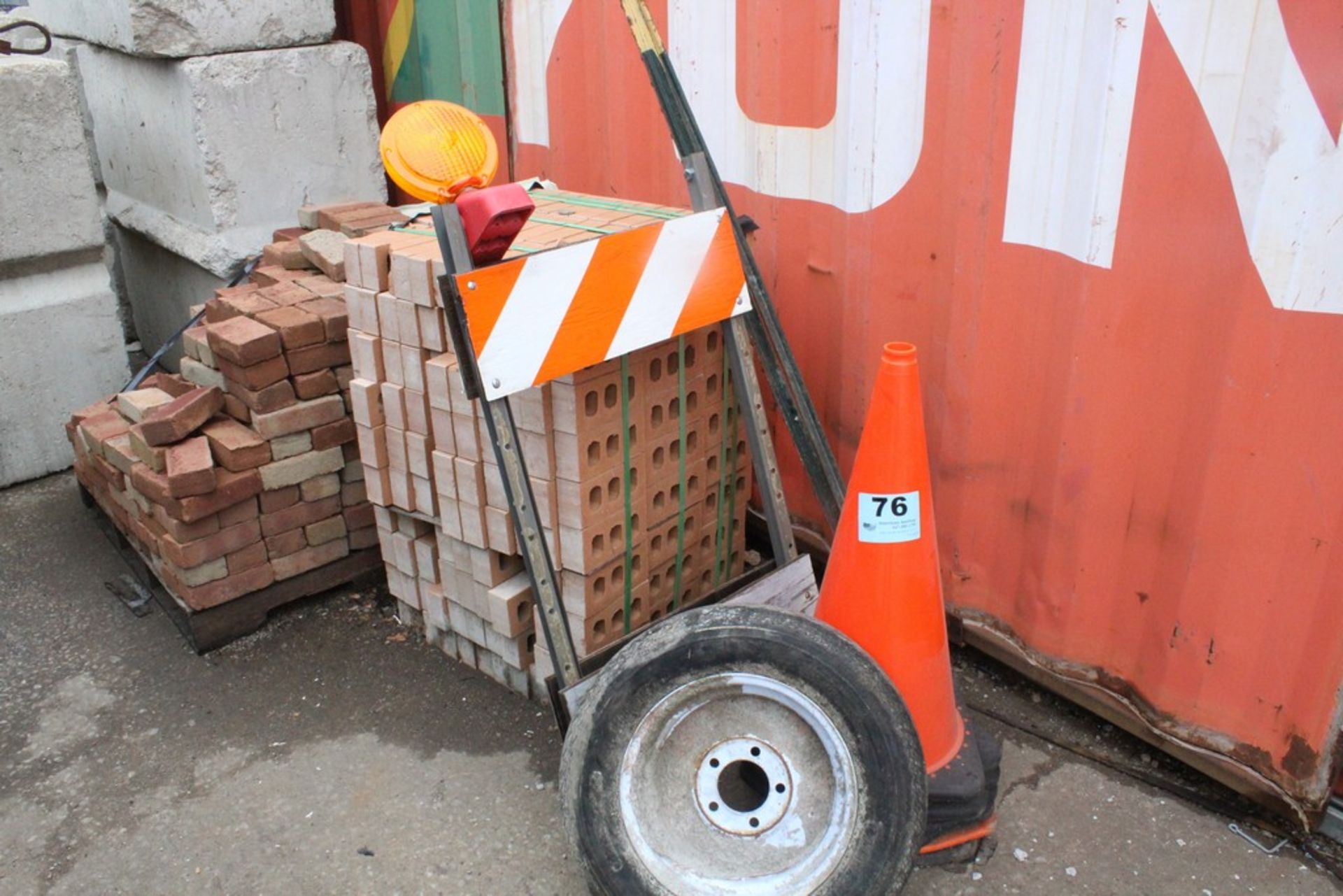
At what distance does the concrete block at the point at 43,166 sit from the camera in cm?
497

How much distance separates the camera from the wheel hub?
108 inches

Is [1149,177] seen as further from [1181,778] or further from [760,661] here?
[1181,778]

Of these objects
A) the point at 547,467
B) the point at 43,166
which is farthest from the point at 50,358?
the point at 547,467

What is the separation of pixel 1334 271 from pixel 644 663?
1.94 metres

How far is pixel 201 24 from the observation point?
5059mm

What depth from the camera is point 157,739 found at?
3.64m

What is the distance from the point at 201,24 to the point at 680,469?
3454 mm

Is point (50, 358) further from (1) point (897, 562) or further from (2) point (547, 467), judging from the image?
(1) point (897, 562)

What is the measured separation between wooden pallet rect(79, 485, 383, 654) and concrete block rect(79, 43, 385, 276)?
173cm

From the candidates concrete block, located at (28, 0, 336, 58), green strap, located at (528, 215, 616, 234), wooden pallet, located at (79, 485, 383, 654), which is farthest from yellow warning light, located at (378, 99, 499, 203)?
concrete block, located at (28, 0, 336, 58)

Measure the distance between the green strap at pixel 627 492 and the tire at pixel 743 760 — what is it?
27.4 inches

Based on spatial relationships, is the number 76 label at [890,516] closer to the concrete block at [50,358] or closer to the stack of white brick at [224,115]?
the stack of white brick at [224,115]

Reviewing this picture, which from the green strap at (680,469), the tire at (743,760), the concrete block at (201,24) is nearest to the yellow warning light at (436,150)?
the green strap at (680,469)

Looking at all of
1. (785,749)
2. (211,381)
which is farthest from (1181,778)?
(211,381)
